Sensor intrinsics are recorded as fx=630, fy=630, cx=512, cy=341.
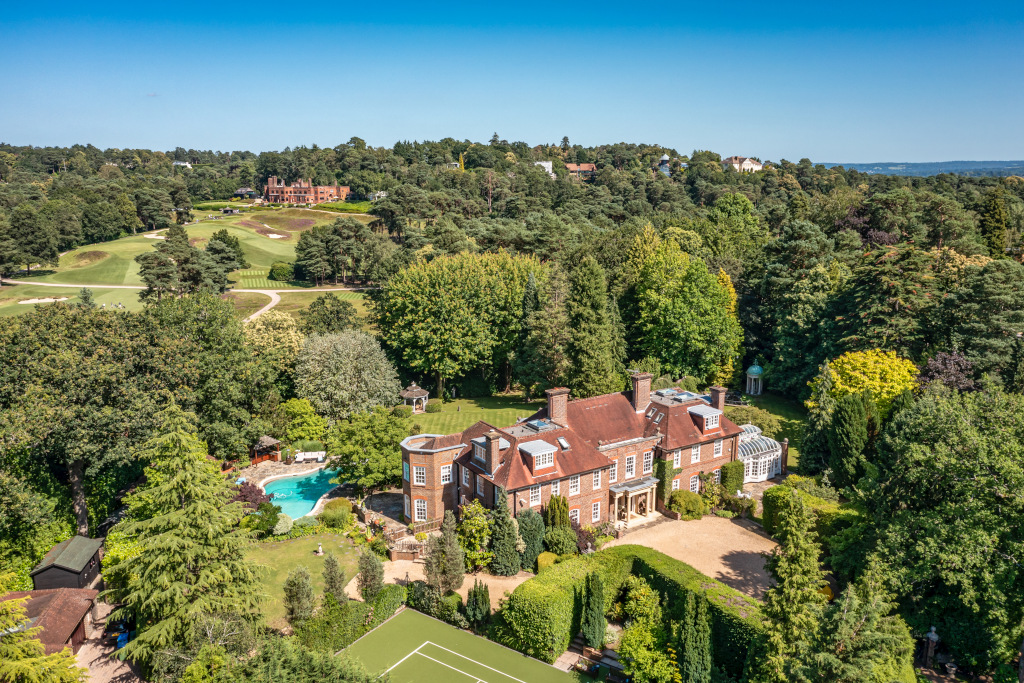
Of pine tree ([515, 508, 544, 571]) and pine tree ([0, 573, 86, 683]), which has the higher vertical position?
pine tree ([0, 573, 86, 683])

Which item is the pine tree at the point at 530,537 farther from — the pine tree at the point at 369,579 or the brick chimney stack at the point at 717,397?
the brick chimney stack at the point at 717,397

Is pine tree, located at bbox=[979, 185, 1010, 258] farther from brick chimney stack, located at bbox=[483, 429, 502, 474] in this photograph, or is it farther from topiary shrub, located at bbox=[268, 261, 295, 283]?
topiary shrub, located at bbox=[268, 261, 295, 283]

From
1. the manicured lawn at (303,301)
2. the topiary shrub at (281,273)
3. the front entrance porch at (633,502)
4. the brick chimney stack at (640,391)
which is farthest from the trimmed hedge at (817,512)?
the topiary shrub at (281,273)

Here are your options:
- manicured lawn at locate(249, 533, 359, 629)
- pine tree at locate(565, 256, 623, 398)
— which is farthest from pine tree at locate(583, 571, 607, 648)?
pine tree at locate(565, 256, 623, 398)

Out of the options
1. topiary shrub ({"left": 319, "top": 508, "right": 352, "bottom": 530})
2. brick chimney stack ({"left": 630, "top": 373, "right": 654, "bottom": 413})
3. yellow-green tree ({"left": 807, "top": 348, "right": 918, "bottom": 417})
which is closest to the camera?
topiary shrub ({"left": 319, "top": 508, "right": 352, "bottom": 530})

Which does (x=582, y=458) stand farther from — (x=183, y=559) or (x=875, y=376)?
(x=875, y=376)
